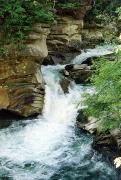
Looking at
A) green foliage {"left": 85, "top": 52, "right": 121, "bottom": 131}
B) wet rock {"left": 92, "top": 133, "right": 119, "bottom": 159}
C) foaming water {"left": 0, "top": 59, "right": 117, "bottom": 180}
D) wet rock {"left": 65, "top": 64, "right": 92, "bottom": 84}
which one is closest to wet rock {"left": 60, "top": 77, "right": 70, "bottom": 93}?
foaming water {"left": 0, "top": 59, "right": 117, "bottom": 180}

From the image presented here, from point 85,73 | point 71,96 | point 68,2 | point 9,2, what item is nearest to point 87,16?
point 68,2

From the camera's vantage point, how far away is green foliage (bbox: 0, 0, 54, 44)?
1543 centimetres

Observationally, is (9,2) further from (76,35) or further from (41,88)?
(76,35)

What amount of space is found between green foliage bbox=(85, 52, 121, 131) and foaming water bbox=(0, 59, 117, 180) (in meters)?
1.69

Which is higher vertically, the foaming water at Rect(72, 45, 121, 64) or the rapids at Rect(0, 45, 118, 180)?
the foaming water at Rect(72, 45, 121, 64)

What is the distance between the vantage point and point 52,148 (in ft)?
49.1

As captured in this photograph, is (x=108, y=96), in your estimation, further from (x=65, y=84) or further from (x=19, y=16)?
(x=65, y=84)

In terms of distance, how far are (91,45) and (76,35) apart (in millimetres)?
1596

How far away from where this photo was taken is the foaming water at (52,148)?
13.2m

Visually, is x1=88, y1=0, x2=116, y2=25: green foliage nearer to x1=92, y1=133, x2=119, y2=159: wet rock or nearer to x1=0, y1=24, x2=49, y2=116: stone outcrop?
x1=0, y1=24, x2=49, y2=116: stone outcrop

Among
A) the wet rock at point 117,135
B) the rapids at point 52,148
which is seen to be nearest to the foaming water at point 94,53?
the rapids at point 52,148

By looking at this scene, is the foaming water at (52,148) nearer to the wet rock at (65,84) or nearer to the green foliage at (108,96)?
the wet rock at (65,84)

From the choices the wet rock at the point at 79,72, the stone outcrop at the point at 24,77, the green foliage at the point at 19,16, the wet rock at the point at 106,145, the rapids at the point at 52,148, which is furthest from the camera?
the wet rock at the point at 79,72

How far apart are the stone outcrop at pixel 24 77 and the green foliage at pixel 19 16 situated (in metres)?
0.47
